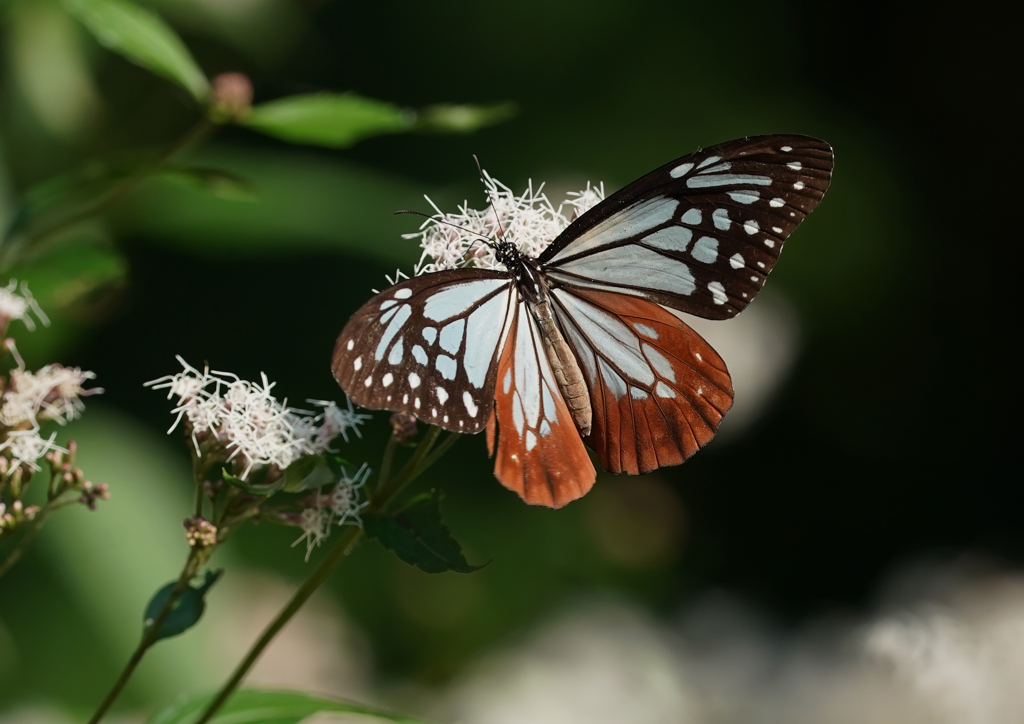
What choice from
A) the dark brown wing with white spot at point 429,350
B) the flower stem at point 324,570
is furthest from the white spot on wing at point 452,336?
the flower stem at point 324,570

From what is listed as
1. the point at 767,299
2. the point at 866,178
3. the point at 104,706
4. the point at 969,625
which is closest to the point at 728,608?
the point at 969,625

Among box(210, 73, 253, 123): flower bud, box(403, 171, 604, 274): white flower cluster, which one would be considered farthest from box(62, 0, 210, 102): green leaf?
box(403, 171, 604, 274): white flower cluster

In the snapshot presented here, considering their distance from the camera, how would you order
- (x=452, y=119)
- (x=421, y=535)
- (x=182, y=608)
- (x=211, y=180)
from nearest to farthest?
1. (x=421, y=535)
2. (x=182, y=608)
3. (x=211, y=180)
4. (x=452, y=119)

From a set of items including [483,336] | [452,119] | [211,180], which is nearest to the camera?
[483,336]

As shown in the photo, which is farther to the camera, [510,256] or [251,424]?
[510,256]

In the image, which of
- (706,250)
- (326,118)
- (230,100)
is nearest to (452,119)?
→ (326,118)

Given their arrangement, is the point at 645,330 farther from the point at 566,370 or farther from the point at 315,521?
the point at 315,521

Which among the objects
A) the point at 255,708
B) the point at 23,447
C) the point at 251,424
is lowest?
the point at 255,708

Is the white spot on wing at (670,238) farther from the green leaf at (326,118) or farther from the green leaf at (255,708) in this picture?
the green leaf at (255,708)
